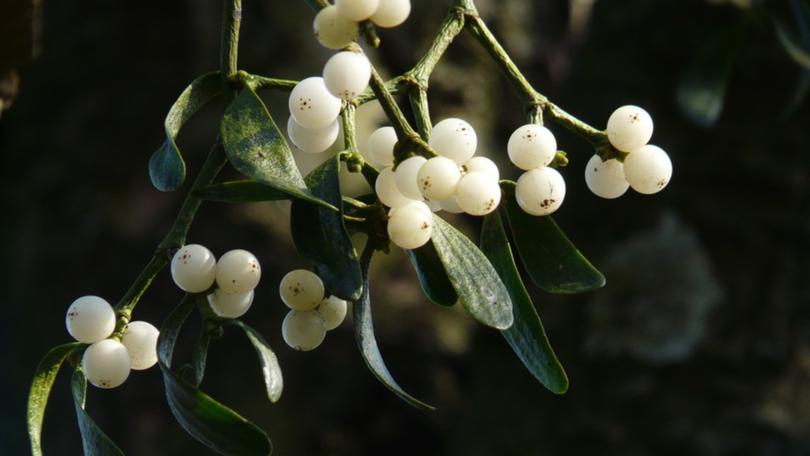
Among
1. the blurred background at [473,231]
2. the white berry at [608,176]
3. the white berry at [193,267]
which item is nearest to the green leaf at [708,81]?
the blurred background at [473,231]

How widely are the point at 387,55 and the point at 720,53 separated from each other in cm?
63

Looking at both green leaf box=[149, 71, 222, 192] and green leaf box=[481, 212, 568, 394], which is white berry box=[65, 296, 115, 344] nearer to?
green leaf box=[149, 71, 222, 192]

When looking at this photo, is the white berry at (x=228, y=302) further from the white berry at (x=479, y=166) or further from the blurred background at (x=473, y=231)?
the blurred background at (x=473, y=231)

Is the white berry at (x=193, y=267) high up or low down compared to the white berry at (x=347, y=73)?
down

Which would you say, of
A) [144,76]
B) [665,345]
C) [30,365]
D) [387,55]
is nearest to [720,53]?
[665,345]

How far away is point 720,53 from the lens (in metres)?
1.00

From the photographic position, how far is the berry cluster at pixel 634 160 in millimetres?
423

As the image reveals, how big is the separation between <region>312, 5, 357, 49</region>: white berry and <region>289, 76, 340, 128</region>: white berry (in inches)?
0.8

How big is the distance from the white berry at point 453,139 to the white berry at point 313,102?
0.04m

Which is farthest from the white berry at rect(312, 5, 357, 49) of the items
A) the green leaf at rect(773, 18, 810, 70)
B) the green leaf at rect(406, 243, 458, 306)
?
the green leaf at rect(773, 18, 810, 70)

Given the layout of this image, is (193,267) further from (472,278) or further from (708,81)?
(708,81)

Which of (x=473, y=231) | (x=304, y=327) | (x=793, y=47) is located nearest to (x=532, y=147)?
(x=304, y=327)

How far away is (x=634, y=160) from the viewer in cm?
43

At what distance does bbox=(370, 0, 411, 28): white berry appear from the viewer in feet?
1.26
